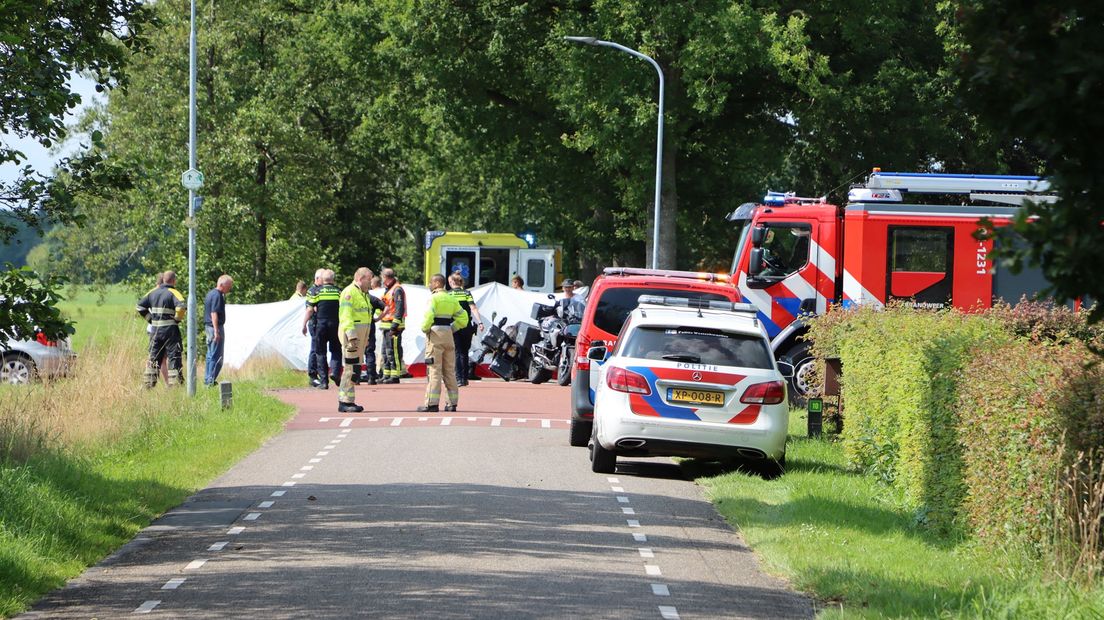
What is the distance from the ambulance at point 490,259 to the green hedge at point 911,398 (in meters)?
24.3

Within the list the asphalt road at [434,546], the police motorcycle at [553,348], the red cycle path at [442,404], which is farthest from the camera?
the police motorcycle at [553,348]

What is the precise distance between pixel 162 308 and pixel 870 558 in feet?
53.7

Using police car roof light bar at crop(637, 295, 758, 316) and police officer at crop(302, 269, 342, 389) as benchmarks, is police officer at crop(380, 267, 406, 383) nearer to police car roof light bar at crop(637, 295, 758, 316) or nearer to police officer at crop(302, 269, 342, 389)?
police officer at crop(302, 269, 342, 389)

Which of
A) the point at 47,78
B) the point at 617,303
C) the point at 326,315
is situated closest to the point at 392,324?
the point at 326,315

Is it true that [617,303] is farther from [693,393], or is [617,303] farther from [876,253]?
[876,253]

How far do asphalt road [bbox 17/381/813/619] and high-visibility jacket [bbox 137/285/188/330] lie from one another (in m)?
7.43

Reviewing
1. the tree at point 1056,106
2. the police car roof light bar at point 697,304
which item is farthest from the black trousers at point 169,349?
the tree at point 1056,106

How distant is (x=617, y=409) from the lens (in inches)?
586

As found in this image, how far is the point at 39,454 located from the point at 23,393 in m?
3.82

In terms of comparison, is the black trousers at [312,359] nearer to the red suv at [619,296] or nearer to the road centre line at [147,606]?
the red suv at [619,296]

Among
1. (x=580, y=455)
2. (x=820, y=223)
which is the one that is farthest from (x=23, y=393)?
(x=820, y=223)

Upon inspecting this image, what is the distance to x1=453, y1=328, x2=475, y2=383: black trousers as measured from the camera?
2728cm

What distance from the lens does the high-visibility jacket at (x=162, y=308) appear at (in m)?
24.4

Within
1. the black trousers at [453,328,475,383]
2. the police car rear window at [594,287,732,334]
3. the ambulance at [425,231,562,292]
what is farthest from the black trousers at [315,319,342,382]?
the ambulance at [425,231,562,292]
